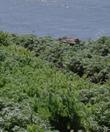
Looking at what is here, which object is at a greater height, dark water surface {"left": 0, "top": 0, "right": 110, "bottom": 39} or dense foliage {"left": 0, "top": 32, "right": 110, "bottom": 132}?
dark water surface {"left": 0, "top": 0, "right": 110, "bottom": 39}

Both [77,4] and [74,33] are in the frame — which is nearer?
[74,33]

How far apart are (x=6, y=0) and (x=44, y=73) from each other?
83.3 feet

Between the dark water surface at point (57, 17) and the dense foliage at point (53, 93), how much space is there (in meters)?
8.57

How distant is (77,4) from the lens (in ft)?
123

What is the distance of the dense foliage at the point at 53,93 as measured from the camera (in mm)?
9224

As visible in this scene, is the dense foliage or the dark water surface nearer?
the dense foliage

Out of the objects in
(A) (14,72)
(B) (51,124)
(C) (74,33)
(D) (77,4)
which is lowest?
(B) (51,124)

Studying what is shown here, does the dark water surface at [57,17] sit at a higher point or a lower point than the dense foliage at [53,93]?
higher

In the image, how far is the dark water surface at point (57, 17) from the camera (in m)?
27.8

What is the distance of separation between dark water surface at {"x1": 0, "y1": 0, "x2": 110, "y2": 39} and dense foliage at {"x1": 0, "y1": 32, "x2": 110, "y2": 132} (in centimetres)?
857

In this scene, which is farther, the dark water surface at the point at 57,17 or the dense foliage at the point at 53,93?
the dark water surface at the point at 57,17

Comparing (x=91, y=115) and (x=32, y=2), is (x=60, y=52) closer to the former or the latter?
(x=91, y=115)

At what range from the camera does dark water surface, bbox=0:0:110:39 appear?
91.2 feet

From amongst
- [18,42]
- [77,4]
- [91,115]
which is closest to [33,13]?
[77,4]
